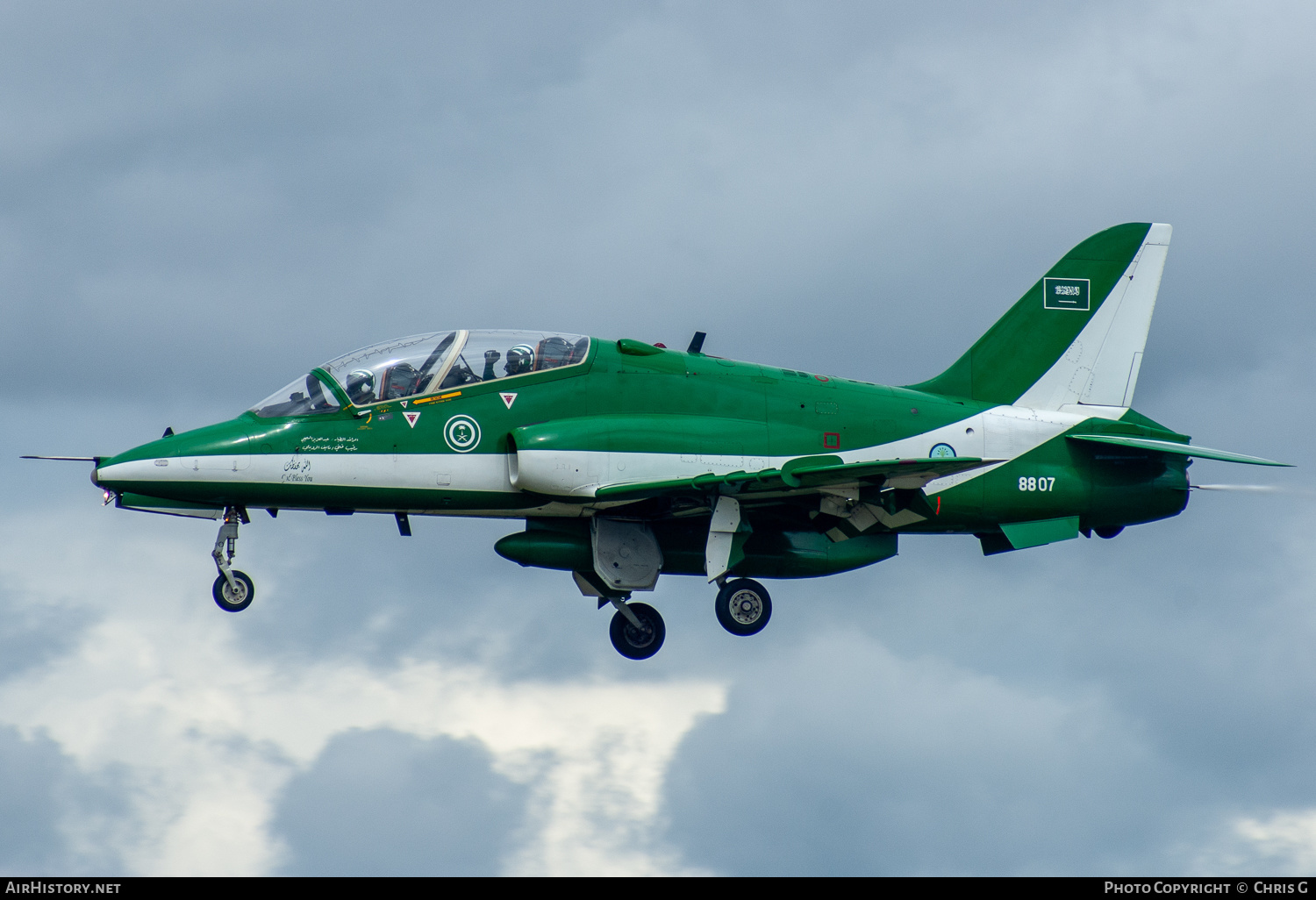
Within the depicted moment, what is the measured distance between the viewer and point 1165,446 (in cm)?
2470

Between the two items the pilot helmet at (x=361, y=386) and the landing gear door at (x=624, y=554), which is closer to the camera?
the pilot helmet at (x=361, y=386)

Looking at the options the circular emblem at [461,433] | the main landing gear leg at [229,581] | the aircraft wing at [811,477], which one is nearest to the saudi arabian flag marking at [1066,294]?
the aircraft wing at [811,477]

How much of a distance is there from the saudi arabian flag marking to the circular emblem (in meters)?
10.6

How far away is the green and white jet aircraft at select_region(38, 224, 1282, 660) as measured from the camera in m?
22.2

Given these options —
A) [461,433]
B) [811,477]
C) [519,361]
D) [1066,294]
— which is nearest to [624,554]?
[461,433]

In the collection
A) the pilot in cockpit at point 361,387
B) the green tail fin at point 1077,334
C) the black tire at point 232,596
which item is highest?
the green tail fin at point 1077,334

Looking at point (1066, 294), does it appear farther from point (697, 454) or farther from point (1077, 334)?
point (697, 454)

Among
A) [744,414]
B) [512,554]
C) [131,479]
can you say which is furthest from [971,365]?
[131,479]

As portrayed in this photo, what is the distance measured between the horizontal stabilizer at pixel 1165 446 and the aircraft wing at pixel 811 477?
12.8 ft

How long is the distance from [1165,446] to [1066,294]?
11.9ft

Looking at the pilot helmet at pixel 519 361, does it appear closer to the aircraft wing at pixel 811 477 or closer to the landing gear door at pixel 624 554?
the aircraft wing at pixel 811 477

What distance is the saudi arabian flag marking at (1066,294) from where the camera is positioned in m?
26.9
